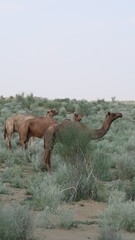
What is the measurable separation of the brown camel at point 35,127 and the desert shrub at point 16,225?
11207 mm

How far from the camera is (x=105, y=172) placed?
11945 mm

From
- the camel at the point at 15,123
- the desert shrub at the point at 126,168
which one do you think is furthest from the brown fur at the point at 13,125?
the desert shrub at the point at 126,168

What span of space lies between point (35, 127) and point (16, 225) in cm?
1183

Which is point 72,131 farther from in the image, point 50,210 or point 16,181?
point 50,210

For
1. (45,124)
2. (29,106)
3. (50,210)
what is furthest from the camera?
(29,106)

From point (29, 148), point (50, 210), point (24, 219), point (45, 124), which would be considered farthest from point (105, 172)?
point (29, 148)

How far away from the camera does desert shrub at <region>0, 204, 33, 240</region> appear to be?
22.5 ft

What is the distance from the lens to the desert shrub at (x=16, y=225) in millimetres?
6848

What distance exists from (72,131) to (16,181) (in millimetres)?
1960

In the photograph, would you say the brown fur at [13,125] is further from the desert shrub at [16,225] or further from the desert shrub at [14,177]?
the desert shrub at [16,225]

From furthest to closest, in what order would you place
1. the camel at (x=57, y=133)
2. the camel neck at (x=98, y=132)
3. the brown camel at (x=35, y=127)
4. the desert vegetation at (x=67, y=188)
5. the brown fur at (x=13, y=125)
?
1. the brown fur at (x=13, y=125)
2. the brown camel at (x=35, y=127)
3. the camel neck at (x=98, y=132)
4. the camel at (x=57, y=133)
5. the desert vegetation at (x=67, y=188)

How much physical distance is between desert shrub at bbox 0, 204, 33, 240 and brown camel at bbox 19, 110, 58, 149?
36.8 ft

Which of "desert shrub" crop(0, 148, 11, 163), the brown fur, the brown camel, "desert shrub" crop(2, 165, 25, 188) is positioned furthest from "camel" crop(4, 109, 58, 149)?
"desert shrub" crop(2, 165, 25, 188)

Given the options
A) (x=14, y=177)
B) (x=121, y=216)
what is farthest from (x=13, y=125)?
(x=121, y=216)
